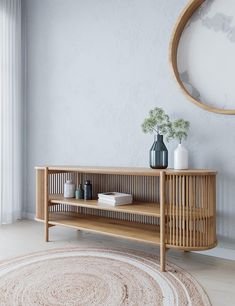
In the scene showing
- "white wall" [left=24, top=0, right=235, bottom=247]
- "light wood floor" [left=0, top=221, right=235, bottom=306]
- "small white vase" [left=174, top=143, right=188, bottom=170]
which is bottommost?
"light wood floor" [left=0, top=221, right=235, bottom=306]

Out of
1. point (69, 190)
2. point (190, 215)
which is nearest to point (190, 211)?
point (190, 215)

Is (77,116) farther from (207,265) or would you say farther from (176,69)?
(207,265)

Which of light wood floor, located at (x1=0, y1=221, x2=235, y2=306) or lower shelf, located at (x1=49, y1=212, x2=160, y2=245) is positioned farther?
lower shelf, located at (x1=49, y1=212, x2=160, y2=245)

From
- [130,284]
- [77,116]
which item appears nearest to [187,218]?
[130,284]

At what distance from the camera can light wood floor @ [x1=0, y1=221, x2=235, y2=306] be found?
5.03 ft

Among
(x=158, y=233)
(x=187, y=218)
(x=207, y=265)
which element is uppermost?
(x=187, y=218)

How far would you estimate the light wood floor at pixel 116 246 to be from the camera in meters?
1.53

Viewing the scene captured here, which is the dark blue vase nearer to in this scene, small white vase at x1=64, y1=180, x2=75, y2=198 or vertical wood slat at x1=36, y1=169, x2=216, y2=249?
vertical wood slat at x1=36, y1=169, x2=216, y2=249

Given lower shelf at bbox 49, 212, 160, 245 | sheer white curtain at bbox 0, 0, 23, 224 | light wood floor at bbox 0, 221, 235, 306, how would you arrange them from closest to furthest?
1. light wood floor at bbox 0, 221, 235, 306
2. lower shelf at bbox 49, 212, 160, 245
3. sheer white curtain at bbox 0, 0, 23, 224

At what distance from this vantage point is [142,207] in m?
2.00

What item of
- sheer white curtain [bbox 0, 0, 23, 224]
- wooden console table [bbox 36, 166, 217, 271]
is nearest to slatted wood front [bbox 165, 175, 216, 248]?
wooden console table [bbox 36, 166, 217, 271]

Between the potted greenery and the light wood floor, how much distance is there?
22.1 inches

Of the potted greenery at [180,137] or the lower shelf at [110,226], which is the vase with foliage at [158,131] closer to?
the potted greenery at [180,137]

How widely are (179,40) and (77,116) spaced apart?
3.30ft
